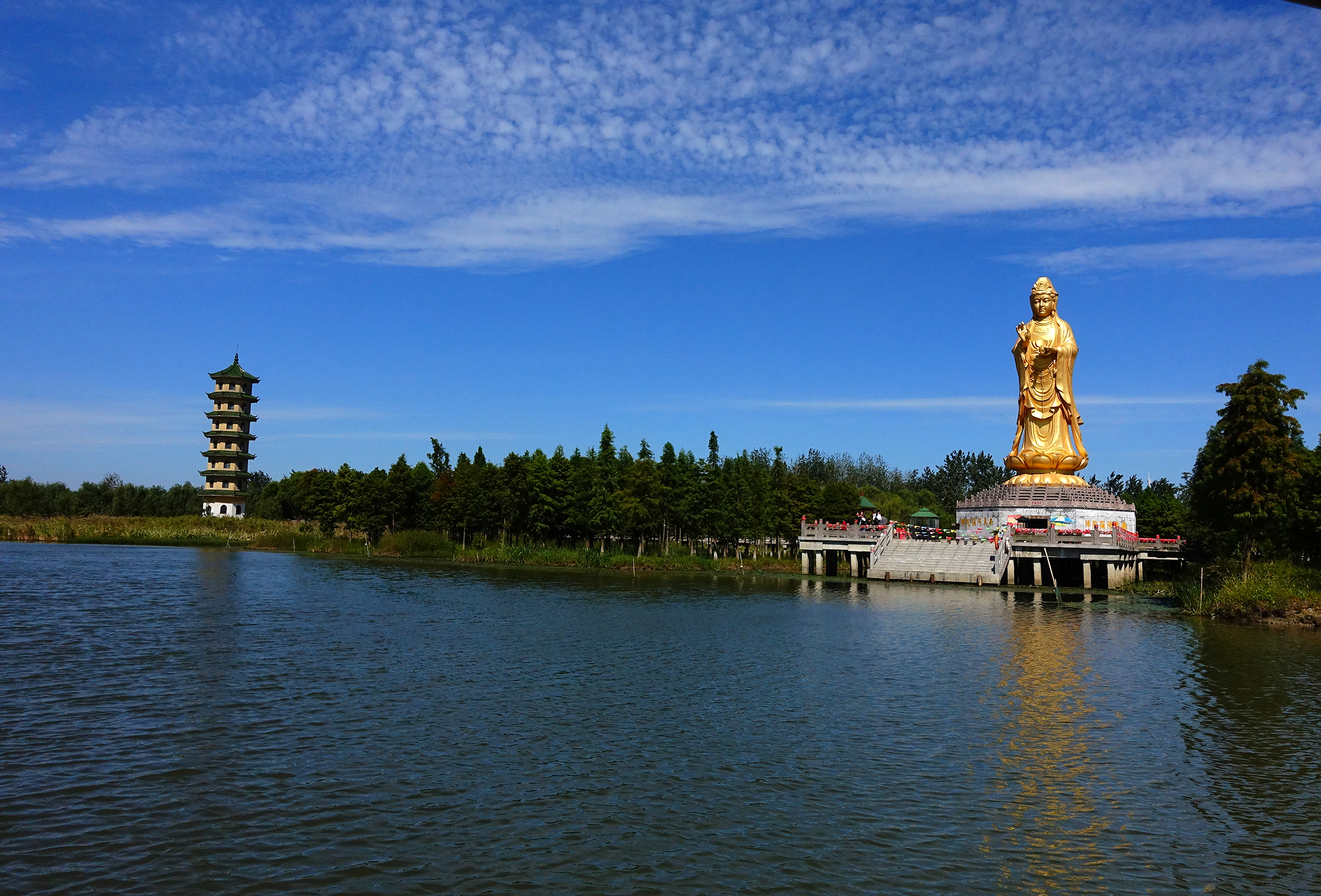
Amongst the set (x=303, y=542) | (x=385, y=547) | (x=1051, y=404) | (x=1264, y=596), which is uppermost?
(x=1051, y=404)

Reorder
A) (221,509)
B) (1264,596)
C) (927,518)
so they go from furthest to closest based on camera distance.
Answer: (221,509) < (927,518) < (1264,596)

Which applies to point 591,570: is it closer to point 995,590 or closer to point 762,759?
point 995,590

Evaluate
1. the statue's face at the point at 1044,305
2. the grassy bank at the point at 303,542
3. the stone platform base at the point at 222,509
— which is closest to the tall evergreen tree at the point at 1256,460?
the statue's face at the point at 1044,305

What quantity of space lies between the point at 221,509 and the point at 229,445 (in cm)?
786

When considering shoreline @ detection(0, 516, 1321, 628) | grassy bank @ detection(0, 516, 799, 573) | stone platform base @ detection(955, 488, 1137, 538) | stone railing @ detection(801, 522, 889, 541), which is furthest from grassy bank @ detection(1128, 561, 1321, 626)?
grassy bank @ detection(0, 516, 799, 573)

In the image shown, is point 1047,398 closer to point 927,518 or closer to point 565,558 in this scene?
point 927,518

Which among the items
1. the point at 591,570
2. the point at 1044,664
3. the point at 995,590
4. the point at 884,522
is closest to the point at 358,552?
the point at 591,570

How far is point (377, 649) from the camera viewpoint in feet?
79.2

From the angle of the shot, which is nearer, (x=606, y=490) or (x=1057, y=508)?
(x=1057, y=508)

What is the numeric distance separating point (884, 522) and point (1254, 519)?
1087 inches

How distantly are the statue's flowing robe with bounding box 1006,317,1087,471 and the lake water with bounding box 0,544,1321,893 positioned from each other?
31.6 metres

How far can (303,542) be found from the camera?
7781cm

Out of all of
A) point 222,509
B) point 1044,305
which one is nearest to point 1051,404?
point 1044,305

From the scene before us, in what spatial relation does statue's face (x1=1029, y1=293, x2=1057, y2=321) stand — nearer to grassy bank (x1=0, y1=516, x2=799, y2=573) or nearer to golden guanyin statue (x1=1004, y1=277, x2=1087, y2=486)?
golden guanyin statue (x1=1004, y1=277, x2=1087, y2=486)
